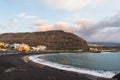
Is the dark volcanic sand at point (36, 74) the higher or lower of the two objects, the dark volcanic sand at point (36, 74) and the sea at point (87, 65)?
the higher

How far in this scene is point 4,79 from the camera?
29.5 meters

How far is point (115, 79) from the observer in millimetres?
27969

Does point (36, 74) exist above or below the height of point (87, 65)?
above

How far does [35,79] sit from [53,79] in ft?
6.91

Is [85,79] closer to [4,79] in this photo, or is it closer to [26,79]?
[26,79]

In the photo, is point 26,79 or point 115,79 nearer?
point 115,79

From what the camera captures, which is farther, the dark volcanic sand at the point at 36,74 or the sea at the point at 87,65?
the sea at the point at 87,65

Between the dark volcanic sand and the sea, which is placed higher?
the dark volcanic sand

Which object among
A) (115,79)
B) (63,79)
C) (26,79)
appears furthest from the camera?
(63,79)

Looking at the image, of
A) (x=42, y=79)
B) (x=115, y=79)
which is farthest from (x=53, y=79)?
(x=115, y=79)

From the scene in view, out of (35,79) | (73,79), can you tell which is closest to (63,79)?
(73,79)

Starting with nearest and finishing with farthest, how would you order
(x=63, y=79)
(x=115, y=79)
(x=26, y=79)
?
(x=115, y=79), (x=26, y=79), (x=63, y=79)

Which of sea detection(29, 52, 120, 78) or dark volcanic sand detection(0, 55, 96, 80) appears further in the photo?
sea detection(29, 52, 120, 78)

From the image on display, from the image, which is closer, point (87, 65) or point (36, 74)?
point (36, 74)
